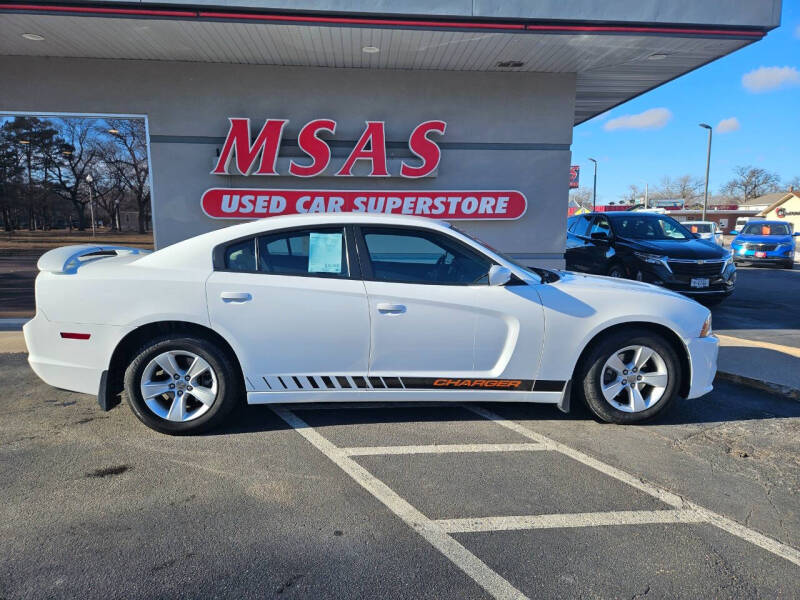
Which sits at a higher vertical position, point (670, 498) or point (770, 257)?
point (770, 257)

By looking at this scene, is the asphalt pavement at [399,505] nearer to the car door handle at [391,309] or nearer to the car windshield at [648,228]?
the car door handle at [391,309]

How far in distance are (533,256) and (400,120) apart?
10.3 ft

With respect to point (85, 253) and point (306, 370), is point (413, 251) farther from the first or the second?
point (85, 253)

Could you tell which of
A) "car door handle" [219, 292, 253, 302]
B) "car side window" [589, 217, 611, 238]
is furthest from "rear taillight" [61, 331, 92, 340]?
"car side window" [589, 217, 611, 238]

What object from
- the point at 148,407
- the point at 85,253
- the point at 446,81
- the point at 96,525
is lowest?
the point at 96,525

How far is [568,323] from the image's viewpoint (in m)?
3.88

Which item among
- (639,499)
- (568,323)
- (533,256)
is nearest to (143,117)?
(533,256)

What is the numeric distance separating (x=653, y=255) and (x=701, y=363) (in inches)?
223

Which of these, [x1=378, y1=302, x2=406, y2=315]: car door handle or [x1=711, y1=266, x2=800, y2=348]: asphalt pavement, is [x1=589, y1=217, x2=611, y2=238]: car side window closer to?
[x1=711, y1=266, x2=800, y2=348]: asphalt pavement

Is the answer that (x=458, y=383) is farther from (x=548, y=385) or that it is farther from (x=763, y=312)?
(x=763, y=312)

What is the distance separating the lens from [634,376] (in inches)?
159

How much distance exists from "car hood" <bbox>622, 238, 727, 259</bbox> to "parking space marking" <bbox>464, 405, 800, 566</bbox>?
6516mm

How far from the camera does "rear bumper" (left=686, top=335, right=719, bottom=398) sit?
403 centimetres

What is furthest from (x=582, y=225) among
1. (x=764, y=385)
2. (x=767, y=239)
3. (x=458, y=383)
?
(x=767, y=239)
